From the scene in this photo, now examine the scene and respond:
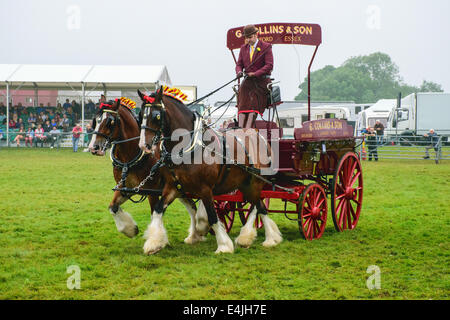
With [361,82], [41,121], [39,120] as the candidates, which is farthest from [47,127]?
[361,82]

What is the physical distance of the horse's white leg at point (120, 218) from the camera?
6.29 metres

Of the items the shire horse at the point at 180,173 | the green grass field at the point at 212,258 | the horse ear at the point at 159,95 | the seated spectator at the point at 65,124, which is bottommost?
the green grass field at the point at 212,258

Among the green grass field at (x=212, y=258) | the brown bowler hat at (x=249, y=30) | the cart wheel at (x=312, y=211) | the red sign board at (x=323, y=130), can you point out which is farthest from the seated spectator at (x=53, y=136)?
the cart wheel at (x=312, y=211)

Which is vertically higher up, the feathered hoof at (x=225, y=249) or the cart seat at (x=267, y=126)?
the cart seat at (x=267, y=126)

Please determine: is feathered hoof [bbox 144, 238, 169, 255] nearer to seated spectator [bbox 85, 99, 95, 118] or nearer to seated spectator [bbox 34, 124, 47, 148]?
seated spectator [bbox 34, 124, 47, 148]

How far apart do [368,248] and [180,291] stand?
2856 millimetres

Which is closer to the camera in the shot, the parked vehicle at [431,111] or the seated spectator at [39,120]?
the parked vehicle at [431,111]

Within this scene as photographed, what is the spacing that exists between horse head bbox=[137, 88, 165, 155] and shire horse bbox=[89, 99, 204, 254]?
2.70 ft

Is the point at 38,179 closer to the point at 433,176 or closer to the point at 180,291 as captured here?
the point at 180,291

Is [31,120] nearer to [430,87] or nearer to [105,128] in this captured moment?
[105,128]

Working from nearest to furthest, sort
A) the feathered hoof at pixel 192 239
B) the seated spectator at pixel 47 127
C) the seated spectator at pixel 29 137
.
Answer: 1. the feathered hoof at pixel 192 239
2. the seated spectator at pixel 29 137
3. the seated spectator at pixel 47 127

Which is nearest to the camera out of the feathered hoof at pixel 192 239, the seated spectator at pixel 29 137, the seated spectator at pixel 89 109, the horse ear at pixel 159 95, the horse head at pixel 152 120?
the horse head at pixel 152 120

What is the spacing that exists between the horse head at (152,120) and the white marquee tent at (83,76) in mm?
21529

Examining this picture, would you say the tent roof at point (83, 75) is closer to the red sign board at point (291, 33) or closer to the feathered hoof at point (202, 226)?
the red sign board at point (291, 33)
